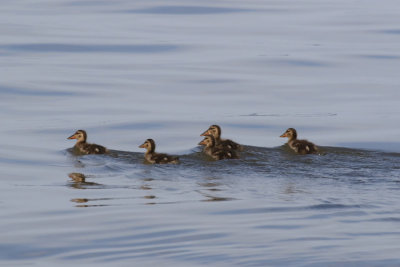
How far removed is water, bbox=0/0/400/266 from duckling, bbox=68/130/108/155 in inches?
6.5

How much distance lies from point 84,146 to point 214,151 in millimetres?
1578

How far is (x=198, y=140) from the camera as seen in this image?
12641 millimetres

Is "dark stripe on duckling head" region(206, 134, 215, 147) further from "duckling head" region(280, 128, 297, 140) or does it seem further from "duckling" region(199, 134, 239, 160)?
"duckling head" region(280, 128, 297, 140)

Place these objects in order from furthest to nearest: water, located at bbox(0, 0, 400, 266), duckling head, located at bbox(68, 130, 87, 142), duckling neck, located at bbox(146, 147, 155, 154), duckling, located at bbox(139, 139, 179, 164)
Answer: duckling head, located at bbox(68, 130, 87, 142), duckling neck, located at bbox(146, 147, 155, 154), duckling, located at bbox(139, 139, 179, 164), water, located at bbox(0, 0, 400, 266)

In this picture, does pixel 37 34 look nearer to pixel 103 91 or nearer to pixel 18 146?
pixel 103 91

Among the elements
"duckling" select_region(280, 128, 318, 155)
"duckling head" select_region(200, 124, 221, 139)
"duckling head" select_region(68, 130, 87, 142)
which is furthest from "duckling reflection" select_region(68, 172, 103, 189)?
"duckling" select_region(280, 128, 318, 155)

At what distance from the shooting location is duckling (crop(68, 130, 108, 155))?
11.4m

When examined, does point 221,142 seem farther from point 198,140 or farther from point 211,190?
point 211,190

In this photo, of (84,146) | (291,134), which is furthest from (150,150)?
(291,134)

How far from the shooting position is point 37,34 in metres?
24.6

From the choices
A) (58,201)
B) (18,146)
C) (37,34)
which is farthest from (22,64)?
(58,201)

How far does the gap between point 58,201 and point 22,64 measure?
11008 mm

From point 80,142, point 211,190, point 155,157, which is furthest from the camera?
point 80,142

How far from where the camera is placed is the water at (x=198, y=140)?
750 centimetres
